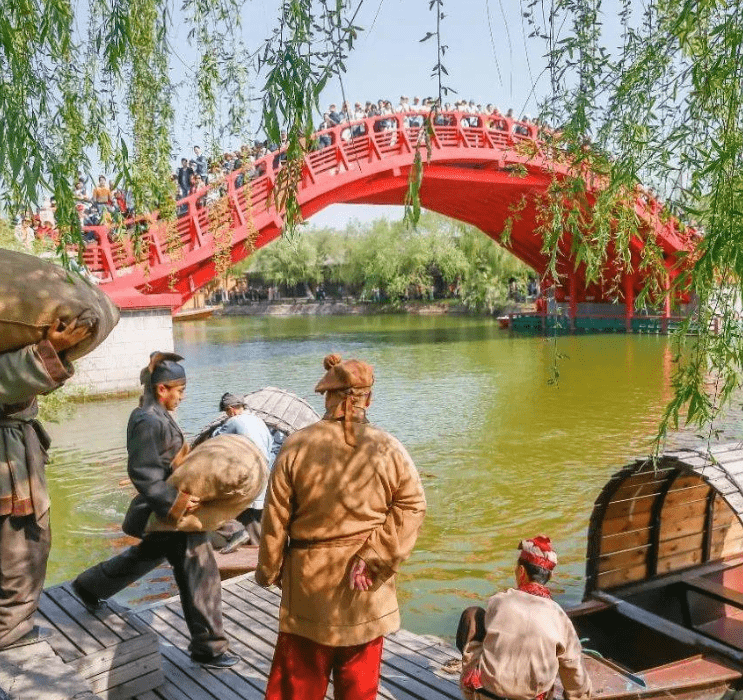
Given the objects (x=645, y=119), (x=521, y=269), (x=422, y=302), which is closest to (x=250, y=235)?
(x=645, y=119)

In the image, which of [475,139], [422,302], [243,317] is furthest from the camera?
[243,317]

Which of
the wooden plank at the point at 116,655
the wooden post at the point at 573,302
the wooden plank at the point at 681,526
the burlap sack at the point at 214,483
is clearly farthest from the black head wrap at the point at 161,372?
the wooden post at the point at 573,302

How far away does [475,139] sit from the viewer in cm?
1997

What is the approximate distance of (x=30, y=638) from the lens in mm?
3027

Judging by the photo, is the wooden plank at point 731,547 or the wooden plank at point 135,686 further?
the wooden plank at point 731,547

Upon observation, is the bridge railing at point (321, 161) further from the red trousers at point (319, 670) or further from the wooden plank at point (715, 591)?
the red trousers at point (319, 670)

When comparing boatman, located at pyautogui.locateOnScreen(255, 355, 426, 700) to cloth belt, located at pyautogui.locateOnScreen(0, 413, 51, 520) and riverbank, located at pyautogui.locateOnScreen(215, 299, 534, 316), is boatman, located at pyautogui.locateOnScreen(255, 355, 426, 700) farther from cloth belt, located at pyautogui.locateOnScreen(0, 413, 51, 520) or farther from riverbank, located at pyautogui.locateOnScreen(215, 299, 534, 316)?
riverbank, located at pyautogui.locateOnScreen(215, 299, 534, 316)

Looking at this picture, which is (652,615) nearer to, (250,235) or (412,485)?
(412,485)

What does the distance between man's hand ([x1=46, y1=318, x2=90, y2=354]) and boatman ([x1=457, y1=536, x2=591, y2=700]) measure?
1741 millimetres

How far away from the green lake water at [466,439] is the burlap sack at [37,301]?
7.79ft

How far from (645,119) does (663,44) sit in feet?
0.94

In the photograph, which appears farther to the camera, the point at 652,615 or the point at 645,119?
the point at 652,615

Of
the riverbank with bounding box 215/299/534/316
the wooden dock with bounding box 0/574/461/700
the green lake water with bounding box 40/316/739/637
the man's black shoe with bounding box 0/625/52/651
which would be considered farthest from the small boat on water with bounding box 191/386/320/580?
the riverbank with bounding box 215/299/534/316

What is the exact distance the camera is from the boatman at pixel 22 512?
2.91 metres
